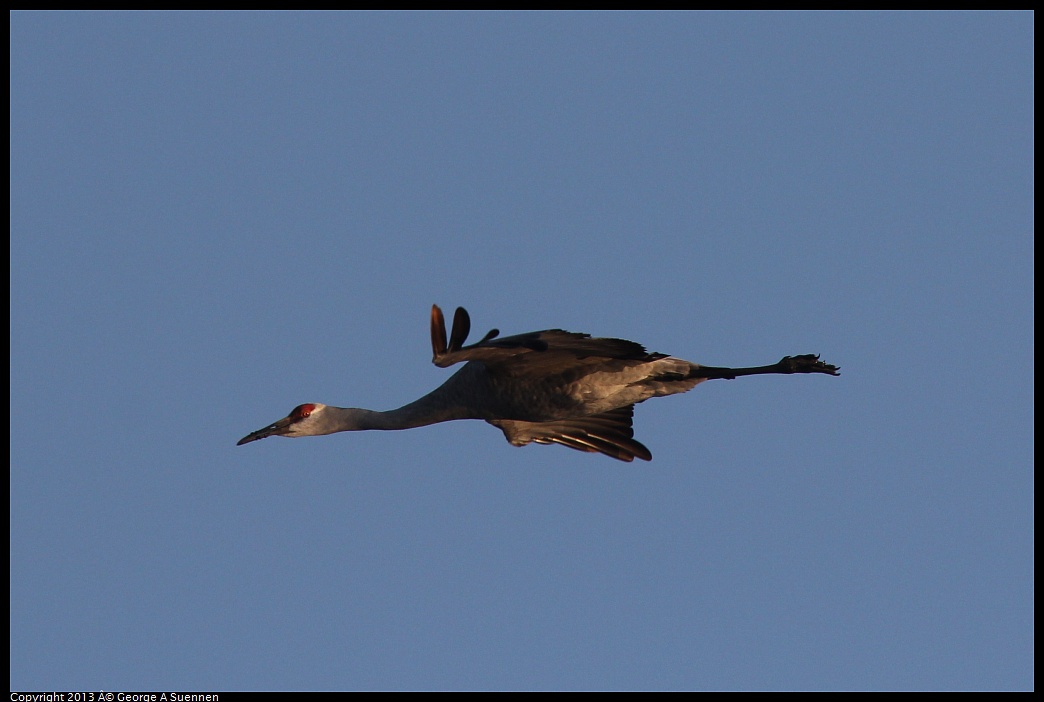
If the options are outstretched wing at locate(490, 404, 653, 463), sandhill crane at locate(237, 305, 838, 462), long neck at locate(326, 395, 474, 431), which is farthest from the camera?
outstretched wing at locate(490, 404, 653, 463)

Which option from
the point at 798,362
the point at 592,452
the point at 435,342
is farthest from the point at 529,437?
the point at 435,342

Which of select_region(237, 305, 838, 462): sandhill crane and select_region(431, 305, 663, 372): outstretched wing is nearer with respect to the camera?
select_region(431, 305, 663, 372): outstretched wing

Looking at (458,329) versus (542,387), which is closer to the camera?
(458,329)

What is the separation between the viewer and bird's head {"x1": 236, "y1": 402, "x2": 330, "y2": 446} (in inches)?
544

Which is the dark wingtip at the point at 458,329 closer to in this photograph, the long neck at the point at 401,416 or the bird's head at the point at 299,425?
the long neck at the point at 401,416

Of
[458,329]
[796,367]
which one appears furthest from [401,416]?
[796,367]

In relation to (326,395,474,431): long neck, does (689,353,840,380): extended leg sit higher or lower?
higher

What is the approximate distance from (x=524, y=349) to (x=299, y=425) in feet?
11.0

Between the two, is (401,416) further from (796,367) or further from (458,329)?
(796,367)

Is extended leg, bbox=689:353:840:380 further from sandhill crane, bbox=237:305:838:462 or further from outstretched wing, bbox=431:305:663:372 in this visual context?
outstretched wing, bbox=431:305:663:372

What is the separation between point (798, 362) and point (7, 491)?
899 centimetres

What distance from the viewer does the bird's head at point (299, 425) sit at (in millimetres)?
13812

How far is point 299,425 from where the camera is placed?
1384cm

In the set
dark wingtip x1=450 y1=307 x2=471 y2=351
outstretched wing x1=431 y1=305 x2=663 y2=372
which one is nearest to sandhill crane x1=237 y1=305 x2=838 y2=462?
outstretched wing x1=431 y1=305 x2=663 y2=372
